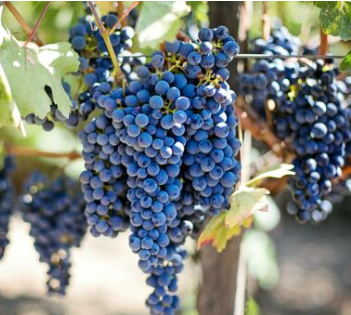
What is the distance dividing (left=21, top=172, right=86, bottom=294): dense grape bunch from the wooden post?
32 cm

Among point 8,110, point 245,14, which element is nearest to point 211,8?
point 245,14

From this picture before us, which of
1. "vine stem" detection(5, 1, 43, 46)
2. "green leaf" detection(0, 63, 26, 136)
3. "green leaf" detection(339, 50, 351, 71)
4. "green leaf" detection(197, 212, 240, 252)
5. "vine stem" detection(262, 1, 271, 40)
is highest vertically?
"vine stem" detection(262, 1, 271, 40)

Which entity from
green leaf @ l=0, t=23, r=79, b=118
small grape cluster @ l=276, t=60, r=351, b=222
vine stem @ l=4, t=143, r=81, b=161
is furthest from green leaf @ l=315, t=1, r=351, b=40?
vine stem @ l=4, t=143, r=81, b=161

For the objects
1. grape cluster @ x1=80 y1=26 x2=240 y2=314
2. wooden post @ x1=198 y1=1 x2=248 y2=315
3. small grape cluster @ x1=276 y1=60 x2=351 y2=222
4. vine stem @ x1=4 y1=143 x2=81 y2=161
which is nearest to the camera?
grape cluster @ x1=80 y1=26 x2=240 y2=314

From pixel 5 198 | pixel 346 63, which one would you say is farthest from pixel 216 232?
pixel 5 198

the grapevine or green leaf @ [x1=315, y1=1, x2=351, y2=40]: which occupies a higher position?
green leaf @ [x1=315, y1=1, x2=351, y2=40]

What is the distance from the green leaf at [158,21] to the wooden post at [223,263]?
38 centimetres

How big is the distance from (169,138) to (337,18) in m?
0.37

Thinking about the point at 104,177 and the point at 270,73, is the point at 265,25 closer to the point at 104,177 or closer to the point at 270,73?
the point at 270,73

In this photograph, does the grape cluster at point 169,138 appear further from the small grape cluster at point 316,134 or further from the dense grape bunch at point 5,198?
the dense grape bunch at point 5,198

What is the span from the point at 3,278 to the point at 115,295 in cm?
79

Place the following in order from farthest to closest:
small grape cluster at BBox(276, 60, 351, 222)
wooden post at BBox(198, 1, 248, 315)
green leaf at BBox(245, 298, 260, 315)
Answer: green leaf at BBox(245, 298, 260, 315), wooden post at BBox(198, 1, 248, 315), small grape cluster at BBox(276, 60, 351, 222)

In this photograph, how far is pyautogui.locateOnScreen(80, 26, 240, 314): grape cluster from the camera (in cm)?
94

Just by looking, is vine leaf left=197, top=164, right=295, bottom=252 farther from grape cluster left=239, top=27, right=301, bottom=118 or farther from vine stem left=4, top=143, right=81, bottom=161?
vine stem left=4, top=143, right=81, bottom=161
